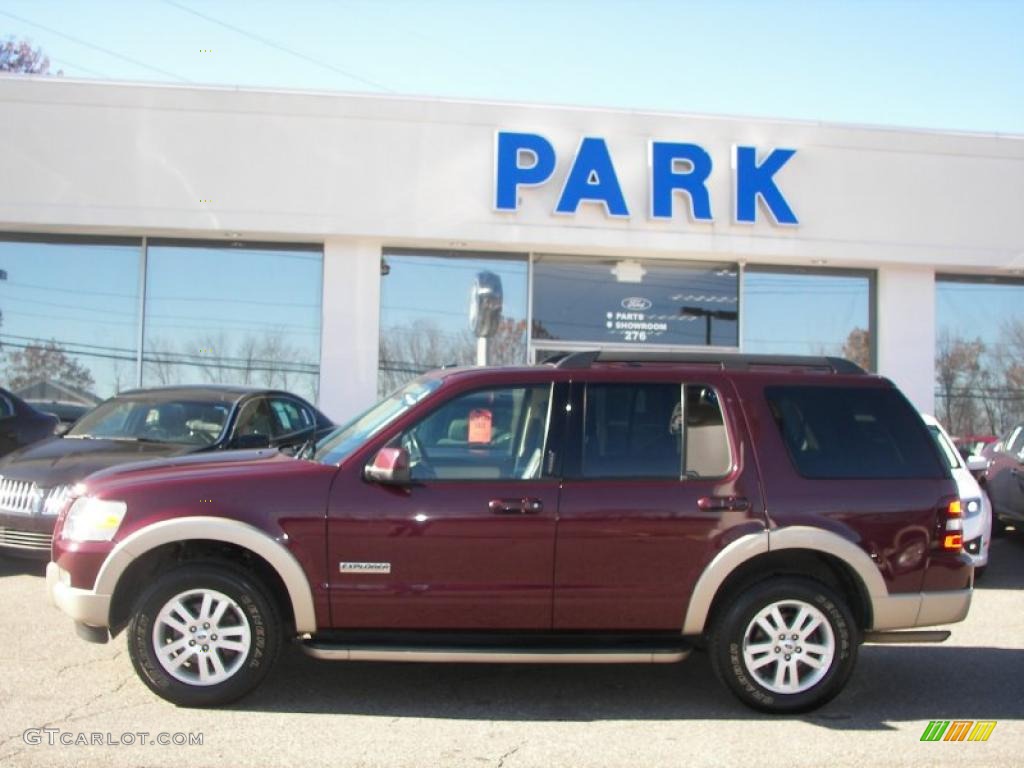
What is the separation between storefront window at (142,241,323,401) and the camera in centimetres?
1429

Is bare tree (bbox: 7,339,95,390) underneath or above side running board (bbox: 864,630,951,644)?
above

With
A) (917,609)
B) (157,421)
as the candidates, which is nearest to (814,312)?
(157,421)

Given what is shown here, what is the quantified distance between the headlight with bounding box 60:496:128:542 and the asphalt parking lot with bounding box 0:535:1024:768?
88cm

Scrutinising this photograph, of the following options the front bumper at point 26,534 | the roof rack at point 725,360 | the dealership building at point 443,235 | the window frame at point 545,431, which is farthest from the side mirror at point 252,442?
the dealership building at point 443,235

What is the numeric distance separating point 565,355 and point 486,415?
27.2 inches

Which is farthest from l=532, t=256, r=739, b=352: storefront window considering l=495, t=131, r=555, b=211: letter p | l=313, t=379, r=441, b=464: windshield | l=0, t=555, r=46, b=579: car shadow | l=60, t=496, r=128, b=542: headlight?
l=60, t=496, r=128, b=542: headlight

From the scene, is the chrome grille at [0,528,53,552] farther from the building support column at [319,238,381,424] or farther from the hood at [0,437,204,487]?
the building support column at [319,238,381,424]

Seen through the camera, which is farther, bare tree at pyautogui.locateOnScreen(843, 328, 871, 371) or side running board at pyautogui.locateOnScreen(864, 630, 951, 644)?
bare tree at pyautogui.locateOnScreen(843, 328, 871, 371)

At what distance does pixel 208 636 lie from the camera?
17.1 feet

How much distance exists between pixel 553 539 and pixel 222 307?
33.4 ft

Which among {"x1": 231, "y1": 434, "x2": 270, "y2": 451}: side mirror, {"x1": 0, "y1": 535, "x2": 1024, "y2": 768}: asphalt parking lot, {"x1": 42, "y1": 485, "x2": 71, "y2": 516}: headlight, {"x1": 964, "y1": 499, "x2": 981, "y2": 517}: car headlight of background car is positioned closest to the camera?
{"x1": 0, "y1": 535, "x2": 1024, "y2": 768}: asphalt parking lot

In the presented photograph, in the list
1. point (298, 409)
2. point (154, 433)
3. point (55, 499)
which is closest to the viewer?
point (55, 499)

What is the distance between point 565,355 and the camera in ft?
19.6

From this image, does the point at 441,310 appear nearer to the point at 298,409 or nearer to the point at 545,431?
the point at 298,409
